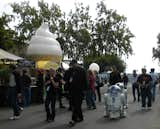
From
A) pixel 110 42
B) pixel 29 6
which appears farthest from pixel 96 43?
pixel 29 6

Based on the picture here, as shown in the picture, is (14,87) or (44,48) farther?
(44,48)

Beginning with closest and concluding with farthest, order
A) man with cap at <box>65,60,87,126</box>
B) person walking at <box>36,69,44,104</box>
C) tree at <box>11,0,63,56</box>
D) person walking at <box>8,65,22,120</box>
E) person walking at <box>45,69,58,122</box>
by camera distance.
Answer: man with cap at <box>65,60,87,126</box> → person walking at <box>45,69,58,122</box> → person walking at <box>8,65,22,120</box> → person walking at <box>36,69,44,104</box> → tree at <box>11,0,63,56</box>

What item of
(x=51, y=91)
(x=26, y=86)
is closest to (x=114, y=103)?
(x=51, y=91)

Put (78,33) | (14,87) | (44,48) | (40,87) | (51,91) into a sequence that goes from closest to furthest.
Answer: (51,91) < (14,87) < (40,87) < (44,48) < (78,33)

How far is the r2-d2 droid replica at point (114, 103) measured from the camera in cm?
1575

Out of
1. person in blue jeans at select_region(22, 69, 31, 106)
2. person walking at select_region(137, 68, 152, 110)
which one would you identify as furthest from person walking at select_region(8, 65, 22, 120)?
person in blue jeans at select_region(22, 69, 31, 106)

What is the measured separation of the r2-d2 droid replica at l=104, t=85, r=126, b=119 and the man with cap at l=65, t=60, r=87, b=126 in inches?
60.4

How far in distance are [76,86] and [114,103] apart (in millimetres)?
1976

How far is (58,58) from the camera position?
3119 centimetres

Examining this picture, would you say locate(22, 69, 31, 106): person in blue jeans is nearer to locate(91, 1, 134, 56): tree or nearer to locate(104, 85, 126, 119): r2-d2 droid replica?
locate(104, 85, 126, 119): r2-d2 droid replica

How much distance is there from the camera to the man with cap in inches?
563

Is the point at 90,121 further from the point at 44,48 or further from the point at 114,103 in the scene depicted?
the point at 44,48

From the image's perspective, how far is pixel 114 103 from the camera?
15.8 m

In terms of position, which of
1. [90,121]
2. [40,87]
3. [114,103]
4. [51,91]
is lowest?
[90,121]
